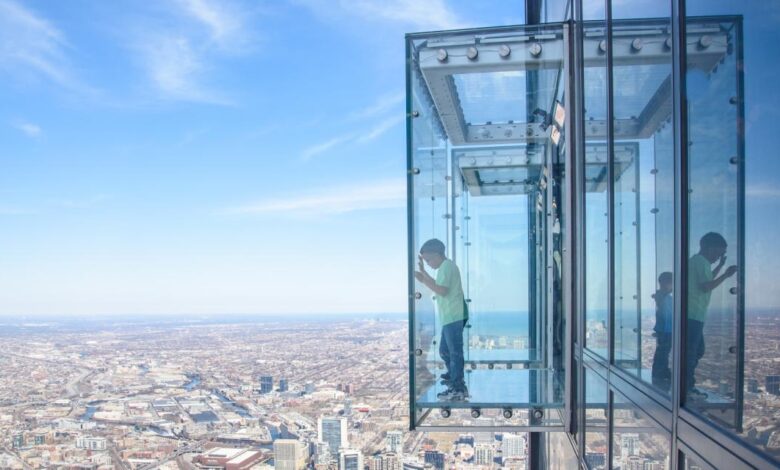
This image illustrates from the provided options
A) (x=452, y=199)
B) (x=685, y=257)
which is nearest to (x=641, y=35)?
(x=685, y=257)

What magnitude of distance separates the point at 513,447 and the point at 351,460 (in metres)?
6.28

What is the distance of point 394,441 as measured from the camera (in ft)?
42.5

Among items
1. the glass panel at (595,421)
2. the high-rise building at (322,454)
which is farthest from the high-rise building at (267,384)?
the glass panel at (595,421)

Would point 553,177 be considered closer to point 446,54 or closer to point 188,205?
point 446,54

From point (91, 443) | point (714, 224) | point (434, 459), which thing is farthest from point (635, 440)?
point (91, 443)

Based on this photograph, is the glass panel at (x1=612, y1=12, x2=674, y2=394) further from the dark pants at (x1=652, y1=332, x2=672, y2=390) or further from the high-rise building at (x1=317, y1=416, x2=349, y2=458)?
the high-rise building at (x1=317, y1=416, x2=349, y2=458)

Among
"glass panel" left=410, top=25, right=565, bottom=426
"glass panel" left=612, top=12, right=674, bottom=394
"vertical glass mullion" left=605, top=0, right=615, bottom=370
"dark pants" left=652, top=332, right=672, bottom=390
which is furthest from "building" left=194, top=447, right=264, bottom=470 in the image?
"dark pants" left=652, top=332, right=672, bottom=390

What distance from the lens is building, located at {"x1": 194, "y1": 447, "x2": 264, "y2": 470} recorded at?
14509mm

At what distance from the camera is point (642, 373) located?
82.2 inches

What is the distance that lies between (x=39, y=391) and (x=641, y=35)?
2670 cm

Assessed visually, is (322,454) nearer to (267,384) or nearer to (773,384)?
(267,384)

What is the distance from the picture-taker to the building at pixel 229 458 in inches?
571

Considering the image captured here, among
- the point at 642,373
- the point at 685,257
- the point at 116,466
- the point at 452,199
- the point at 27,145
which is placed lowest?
the point at 116,466

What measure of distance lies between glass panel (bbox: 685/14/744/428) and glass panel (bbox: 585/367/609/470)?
140cm
